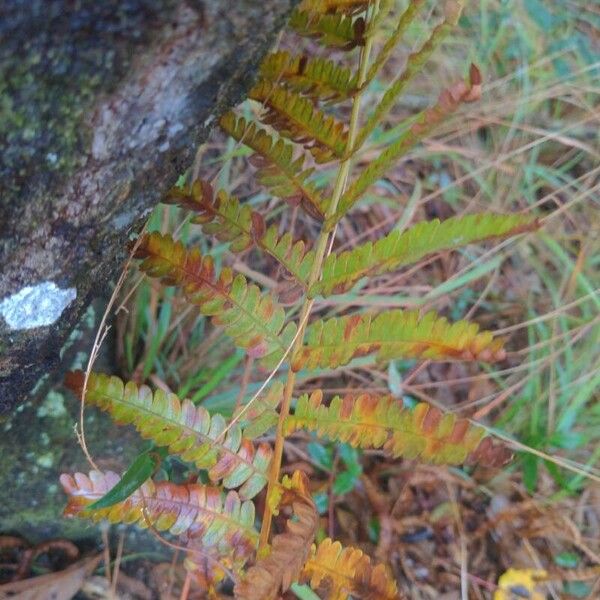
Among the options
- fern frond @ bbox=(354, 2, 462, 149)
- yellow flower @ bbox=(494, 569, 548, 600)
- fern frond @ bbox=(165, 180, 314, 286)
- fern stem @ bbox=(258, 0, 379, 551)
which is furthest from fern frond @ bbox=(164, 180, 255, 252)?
yellow flower @ bbox=(494, 569, 548, 600)

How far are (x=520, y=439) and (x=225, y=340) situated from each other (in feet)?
2.74

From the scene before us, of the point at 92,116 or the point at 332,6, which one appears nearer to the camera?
the point at 92,116

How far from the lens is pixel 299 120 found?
0.96 metres

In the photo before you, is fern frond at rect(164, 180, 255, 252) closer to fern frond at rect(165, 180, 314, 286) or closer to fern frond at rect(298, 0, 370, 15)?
fern frond at rect(165, 180, 314, 286)

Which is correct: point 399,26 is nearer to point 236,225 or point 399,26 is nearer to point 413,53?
point 413,53

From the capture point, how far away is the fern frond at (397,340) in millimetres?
902

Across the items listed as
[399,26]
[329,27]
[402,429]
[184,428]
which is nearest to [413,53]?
[399,26]

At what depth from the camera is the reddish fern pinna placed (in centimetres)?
90

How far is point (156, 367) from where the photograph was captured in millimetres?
1512

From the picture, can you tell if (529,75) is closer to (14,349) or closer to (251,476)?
(251,476)

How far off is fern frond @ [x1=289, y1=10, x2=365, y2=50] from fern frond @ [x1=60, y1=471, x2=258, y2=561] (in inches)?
28.6

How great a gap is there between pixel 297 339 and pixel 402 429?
0.22 m

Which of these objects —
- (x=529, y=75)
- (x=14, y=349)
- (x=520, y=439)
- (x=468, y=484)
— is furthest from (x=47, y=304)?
(x=529, y=75)

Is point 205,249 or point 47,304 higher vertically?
point 47,304
